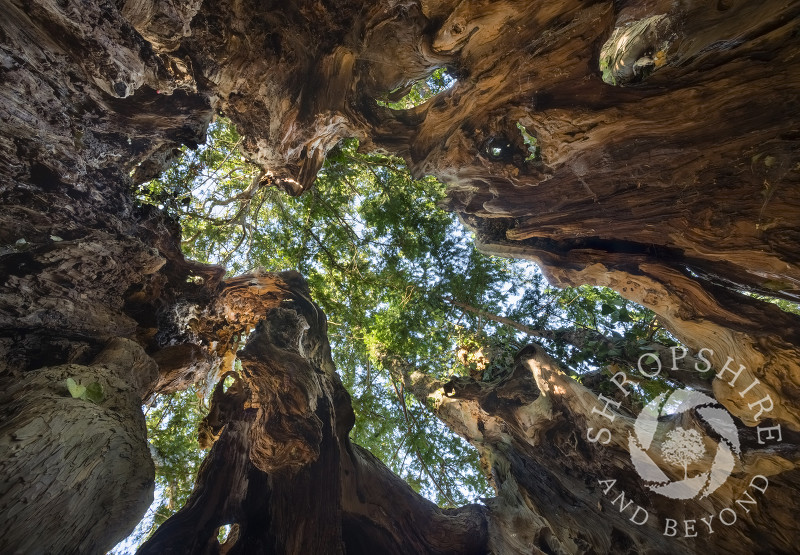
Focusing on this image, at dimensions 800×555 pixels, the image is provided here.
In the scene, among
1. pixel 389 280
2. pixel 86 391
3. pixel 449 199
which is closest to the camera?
pixel 86 391

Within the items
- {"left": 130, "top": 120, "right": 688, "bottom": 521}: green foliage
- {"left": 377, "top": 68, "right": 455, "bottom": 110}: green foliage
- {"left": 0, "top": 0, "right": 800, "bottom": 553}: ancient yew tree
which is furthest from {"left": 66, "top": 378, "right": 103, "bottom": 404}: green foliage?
{"left": 377, "top": 68, "right": 455, "bottom": 110}: green foliage

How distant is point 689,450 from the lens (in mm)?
3598

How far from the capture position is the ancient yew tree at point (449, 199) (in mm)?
2961

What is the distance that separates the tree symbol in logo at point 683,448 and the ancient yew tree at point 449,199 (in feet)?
0.18

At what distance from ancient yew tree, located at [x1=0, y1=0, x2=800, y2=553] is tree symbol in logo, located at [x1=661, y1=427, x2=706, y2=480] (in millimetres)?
55

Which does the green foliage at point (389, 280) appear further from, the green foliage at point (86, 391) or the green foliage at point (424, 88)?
the green foliage at point (86, 391)

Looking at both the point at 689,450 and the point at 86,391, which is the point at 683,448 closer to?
the point at 689,450

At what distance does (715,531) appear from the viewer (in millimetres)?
3613

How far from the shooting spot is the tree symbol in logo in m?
3.53

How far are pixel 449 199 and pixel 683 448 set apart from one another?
4381 mm

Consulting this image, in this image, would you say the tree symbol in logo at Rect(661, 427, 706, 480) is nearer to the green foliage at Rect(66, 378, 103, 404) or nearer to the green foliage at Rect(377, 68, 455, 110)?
the green foliage at Rect(66, 378, 103, 404)

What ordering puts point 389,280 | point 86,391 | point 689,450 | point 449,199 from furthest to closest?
point 389,280 → point 449,199 → point 689,450 → point 86,391

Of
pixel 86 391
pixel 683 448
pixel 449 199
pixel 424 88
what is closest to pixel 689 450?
pixel 683 448

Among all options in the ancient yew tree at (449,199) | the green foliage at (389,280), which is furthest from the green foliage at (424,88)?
the ancient yew tree at (449,199)
